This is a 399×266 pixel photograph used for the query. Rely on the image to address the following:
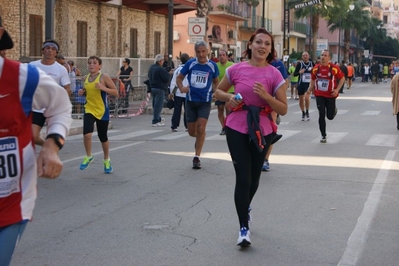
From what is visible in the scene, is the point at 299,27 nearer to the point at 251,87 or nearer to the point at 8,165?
the point at 251,87

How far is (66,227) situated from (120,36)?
26.4 metres

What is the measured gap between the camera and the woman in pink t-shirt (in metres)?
6.40

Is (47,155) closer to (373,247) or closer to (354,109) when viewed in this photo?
(373,247)

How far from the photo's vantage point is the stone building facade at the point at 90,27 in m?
24.5

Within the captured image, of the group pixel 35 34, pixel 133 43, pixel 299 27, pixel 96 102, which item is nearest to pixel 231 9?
pixel 133 43

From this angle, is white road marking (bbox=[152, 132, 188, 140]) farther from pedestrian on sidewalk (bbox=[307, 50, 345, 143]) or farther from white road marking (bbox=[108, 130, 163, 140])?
pedestrian on sidewalk (bbox=[307, 50, 345, 143])

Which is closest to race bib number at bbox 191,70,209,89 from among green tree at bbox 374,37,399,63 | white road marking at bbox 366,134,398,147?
white road marking at bbox 366,134,398,147

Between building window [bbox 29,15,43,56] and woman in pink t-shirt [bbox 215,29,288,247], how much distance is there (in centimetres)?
1980

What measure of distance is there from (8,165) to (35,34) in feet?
75.4

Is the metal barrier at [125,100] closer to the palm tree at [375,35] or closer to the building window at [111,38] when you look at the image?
the building window at [111,38]

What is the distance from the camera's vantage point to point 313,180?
10266 mm

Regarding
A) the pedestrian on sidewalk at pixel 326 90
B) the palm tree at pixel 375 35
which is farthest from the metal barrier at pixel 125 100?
the palm tree at pixel 375 35

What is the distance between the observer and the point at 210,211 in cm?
800

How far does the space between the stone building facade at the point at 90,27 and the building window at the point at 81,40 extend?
3.1 inches
